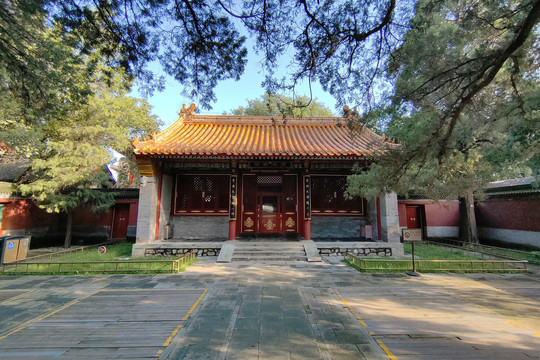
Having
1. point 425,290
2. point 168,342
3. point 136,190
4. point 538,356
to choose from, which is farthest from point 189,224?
point 538,356

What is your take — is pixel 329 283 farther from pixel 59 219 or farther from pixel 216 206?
pixel 59 219

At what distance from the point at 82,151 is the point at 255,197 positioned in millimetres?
7500

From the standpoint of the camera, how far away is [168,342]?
124 inches

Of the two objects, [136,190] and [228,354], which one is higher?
[136,190]

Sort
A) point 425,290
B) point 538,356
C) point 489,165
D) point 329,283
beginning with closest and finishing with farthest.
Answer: point 538,356, point 425,290, point 329,283, point 489,165

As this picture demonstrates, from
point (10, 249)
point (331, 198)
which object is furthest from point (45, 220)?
point (331, 198)

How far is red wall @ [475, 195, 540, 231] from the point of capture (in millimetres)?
10617

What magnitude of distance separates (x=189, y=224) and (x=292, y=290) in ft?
22.5

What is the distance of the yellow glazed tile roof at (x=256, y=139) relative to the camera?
8586 millimetres

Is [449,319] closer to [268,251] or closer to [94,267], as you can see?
[268,251]

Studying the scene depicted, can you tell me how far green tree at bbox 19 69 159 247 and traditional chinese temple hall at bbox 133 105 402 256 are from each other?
2559 mm

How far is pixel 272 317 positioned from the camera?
3852 millimetres

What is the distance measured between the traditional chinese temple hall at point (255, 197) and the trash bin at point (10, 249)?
3.51 metres

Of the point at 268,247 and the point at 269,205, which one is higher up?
the point at 269,205
